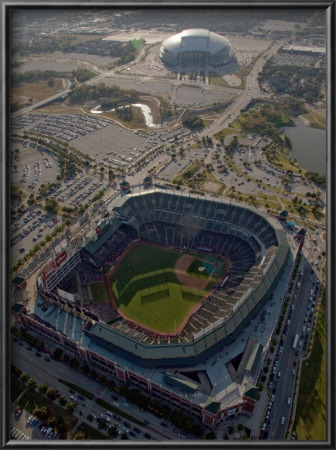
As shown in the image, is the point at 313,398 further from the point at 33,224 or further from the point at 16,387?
the point at 33,224

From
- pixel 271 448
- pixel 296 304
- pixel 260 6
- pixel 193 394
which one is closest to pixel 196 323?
pixel 193 394

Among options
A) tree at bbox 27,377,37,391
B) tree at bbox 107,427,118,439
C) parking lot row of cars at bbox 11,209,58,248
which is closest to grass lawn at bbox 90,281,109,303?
tree at bbox 27,377,37,391

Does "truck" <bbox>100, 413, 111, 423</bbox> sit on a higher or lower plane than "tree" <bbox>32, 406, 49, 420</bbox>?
lower

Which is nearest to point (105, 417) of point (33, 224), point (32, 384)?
point (32, 384)

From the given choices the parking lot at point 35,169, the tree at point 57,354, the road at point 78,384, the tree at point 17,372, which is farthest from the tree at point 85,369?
the parking lot at point 35,169

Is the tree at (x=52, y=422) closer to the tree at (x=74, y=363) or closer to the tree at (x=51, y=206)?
the tree at (x=74, y=363)

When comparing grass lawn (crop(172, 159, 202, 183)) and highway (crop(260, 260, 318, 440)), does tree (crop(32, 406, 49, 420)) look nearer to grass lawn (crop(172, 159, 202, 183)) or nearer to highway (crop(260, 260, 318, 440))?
highway (crop(260, 260, 318, 440))
